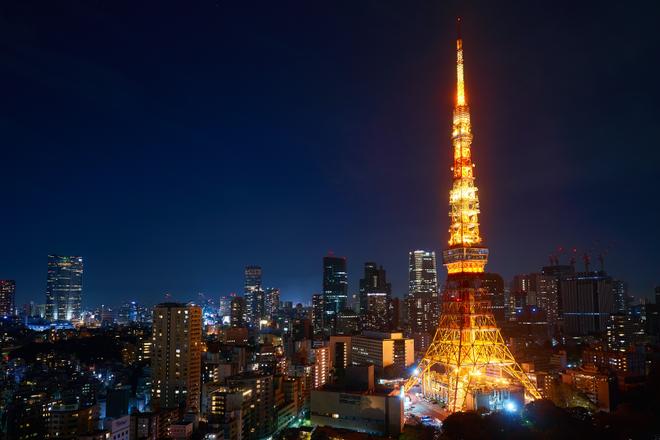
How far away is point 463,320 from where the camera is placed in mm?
24500

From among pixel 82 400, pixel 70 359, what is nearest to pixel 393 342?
pixel 82 400

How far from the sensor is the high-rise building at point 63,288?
7688 cm

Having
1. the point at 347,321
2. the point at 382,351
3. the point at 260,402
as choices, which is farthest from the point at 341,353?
the point at 347,321

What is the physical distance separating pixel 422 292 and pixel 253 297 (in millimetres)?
27956

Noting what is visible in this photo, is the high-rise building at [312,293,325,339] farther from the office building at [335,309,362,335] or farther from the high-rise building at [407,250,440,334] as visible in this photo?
the high-rise building at [407,250,440,334]

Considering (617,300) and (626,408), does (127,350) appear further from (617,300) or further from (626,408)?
(617,300)

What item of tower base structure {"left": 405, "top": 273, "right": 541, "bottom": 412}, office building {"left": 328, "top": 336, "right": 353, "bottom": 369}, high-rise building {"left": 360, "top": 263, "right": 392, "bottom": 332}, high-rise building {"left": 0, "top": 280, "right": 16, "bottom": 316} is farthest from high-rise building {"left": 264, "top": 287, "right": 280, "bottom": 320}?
tower base structure {"left": 405, "top": 273, "right": 541, "bottom": 412}

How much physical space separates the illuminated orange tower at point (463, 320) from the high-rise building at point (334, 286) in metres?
50.5

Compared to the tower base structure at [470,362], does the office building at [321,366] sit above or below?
below

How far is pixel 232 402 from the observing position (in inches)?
771

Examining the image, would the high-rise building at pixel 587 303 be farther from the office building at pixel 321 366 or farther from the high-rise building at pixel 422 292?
the office building at pixel 321 366

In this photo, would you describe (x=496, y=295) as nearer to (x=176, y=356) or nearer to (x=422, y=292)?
(x=422, y=292)

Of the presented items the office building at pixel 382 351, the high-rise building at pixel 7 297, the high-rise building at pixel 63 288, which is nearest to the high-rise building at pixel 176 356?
the office building at pixel 382 351

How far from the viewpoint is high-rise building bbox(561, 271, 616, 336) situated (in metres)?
57.9
